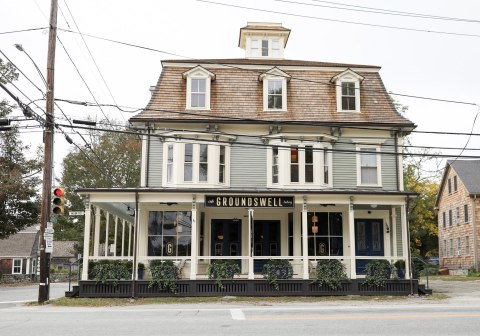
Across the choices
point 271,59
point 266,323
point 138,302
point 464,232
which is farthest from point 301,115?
point 464,232

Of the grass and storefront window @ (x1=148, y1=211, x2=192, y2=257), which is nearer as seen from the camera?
the grass

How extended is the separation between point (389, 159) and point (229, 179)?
22.8 feet

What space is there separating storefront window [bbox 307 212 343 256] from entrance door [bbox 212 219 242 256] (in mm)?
2994

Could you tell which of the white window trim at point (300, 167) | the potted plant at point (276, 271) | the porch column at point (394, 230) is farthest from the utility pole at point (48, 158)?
the porch column at point (394, 230)

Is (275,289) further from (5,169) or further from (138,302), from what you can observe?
(5,169)

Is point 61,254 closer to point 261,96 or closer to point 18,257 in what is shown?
point 18,257

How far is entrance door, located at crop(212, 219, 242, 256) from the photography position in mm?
22609

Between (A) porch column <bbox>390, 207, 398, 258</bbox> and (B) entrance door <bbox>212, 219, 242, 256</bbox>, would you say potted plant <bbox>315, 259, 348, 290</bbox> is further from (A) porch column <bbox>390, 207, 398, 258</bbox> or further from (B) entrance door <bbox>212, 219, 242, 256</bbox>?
(B) entrance door <bbox>212, 219, 242, 256</bbox>

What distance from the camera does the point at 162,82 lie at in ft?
78.7

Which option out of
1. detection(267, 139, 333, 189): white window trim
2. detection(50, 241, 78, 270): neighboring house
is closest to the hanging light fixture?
detection(267, 139, 333, 189): white window trim

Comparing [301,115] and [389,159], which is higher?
[301,115]

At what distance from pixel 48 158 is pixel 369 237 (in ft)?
43.2

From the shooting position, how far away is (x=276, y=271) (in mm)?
19234

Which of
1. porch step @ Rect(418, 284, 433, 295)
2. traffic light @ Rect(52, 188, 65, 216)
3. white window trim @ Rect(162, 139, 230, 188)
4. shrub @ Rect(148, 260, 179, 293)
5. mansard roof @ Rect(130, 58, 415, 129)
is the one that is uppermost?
mansard roof @ Rect(130, 58, 415, 129)
